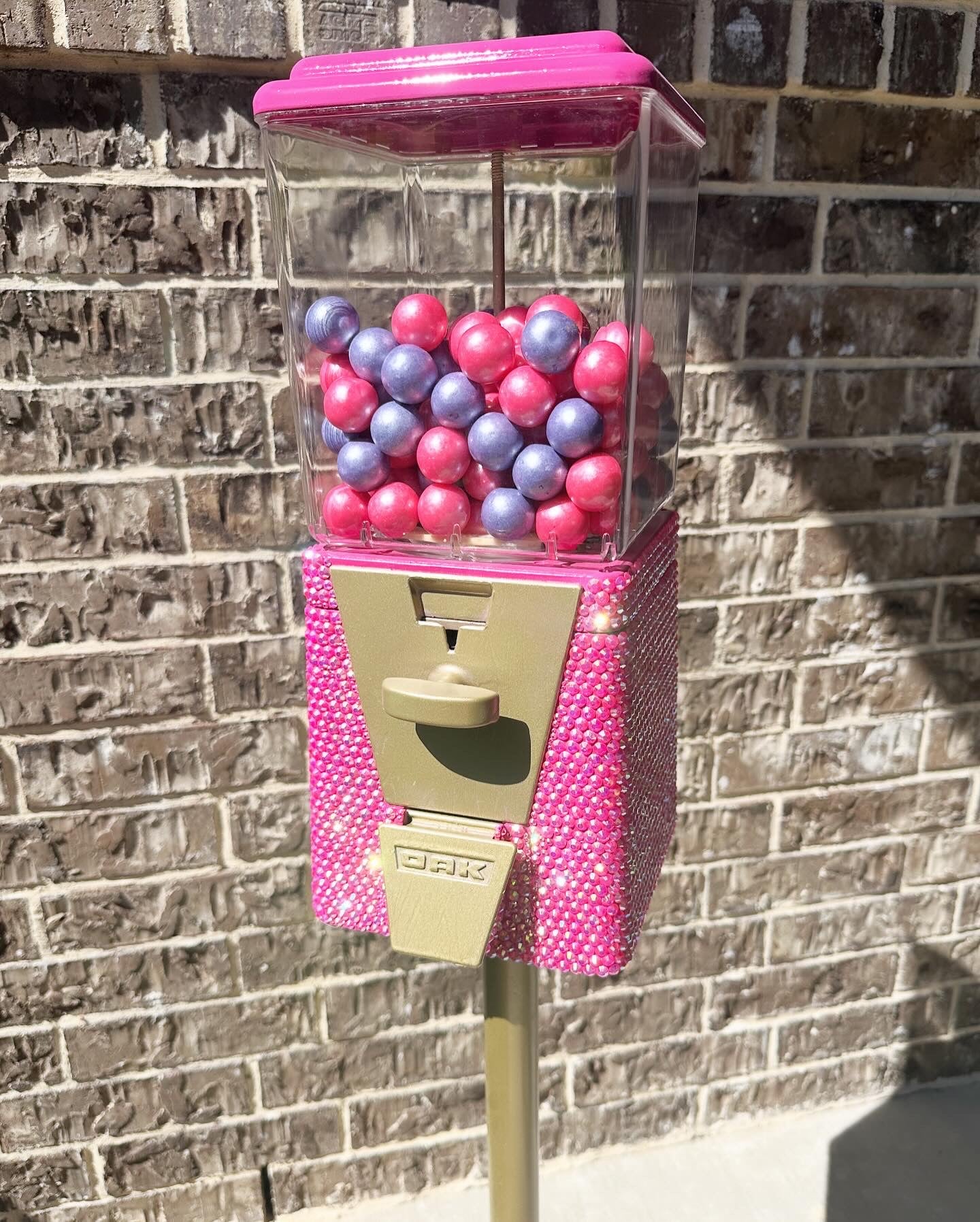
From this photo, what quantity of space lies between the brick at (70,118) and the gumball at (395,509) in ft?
2.11

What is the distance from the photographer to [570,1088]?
166cm

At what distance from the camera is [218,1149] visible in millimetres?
1553

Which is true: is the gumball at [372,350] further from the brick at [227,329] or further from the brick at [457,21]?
the brick at [457,21]

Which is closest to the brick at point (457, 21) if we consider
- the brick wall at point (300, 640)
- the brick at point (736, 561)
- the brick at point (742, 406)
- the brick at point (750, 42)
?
the brick wall at point (300, 640)

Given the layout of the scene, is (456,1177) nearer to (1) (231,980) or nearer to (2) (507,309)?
(1) (231,980)

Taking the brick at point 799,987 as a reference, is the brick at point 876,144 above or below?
above

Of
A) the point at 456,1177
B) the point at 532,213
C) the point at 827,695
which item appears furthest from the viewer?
the point at 456,1177

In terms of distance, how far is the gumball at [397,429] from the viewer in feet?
2.80

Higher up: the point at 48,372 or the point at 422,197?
the point at 422,197

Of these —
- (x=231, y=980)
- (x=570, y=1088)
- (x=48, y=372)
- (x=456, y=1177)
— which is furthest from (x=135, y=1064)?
(x=48, y=372)

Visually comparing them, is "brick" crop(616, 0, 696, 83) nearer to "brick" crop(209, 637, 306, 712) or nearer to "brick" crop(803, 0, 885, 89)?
"brick" crop(803, 0, 885, 89)

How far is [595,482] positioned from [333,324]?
0.97 feet

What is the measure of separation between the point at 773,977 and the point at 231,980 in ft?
3.02

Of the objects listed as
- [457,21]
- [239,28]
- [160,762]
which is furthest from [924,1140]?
[239,28]
